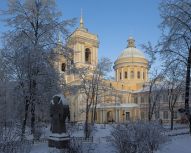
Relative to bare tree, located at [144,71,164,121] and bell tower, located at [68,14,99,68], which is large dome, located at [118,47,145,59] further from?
bare tree, located at [144,71,164,121]

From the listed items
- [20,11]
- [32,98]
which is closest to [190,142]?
[32,98]

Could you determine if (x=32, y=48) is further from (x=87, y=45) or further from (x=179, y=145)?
(x=87, y=45)

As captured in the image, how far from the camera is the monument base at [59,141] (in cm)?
1395

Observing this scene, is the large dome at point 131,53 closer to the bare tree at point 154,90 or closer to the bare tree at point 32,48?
the bare tree at point 154,90

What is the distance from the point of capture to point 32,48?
776 inches

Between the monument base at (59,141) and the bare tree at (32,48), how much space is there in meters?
5.81

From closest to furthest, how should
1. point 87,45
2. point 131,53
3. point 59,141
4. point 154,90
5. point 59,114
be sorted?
1. point 59,141
2. point 59,114
3. point 154,90
4. point 87,45
5. point 131,53

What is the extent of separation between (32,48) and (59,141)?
7.64 meters

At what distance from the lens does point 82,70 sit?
3962 cm

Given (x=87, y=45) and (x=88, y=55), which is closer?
(x=87, y=45)

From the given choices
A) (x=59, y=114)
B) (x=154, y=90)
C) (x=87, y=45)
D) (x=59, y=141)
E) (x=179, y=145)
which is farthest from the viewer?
(x=87, y=45)

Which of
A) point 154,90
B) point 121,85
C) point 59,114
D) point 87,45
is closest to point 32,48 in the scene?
point 59,114

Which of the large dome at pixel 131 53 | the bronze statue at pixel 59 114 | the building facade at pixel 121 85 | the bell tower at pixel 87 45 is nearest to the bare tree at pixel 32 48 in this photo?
the bronze statue at pixel 59 114

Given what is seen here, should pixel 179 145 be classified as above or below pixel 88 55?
below
